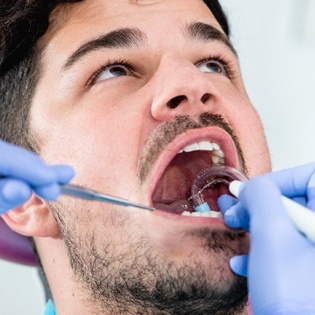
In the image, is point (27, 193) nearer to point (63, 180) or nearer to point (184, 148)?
point (63, 180)

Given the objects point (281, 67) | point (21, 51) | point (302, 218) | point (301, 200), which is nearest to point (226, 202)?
point (301, 200)

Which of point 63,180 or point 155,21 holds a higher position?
point 155,21

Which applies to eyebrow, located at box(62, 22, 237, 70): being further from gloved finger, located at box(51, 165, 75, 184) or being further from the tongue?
gloved finger, located at box(51, 165, 75, 184)

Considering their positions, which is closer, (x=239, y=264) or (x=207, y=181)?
(x=239, y=264)

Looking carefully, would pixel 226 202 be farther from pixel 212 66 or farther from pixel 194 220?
pixel 212 66

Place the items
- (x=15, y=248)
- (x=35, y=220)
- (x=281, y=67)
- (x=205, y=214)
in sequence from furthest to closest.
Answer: (x=281, y=67) < (x=15, y=248) < (x=35, y=220) < (x=205, y=214)

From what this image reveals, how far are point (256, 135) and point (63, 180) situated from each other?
23.2 inches

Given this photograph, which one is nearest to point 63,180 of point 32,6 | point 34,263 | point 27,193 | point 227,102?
point 27,193

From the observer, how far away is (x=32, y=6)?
1.37m

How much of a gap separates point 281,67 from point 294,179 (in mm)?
1082

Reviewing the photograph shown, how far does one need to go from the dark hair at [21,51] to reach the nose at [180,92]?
33 centimetres

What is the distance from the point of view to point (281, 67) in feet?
6.88

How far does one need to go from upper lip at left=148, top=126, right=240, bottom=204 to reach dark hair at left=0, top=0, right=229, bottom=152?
1.14 feet

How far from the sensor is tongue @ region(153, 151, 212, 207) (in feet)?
4.32
